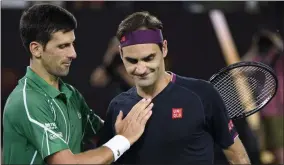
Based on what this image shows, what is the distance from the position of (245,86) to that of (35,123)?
4.32ft

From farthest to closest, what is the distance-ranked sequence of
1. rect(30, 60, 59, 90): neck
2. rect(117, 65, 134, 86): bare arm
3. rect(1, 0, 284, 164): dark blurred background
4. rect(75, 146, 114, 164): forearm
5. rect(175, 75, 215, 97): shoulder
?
1. rect(1, 0, 284, 164): dark blurred background
2. rect(117, 65, 134, 86): bare arm
3. rect(30, 60, 59, 90): neck
4. rect(175, 75, 215, 97): shoulder
5. rect(75, 146, 114, 164): forearm

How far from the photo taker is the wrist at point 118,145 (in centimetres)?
286

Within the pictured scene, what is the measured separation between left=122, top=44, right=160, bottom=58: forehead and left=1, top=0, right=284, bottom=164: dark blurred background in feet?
8.34

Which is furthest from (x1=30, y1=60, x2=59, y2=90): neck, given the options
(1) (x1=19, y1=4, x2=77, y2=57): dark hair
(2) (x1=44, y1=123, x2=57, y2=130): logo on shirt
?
(2) (x1=44, y1=123, x2=57, y2=130): logo on shirt

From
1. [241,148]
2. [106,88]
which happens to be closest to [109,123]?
[241,148]

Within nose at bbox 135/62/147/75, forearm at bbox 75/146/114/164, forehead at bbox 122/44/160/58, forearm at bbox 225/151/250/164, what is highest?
forehead at bbox 122/44/160/58

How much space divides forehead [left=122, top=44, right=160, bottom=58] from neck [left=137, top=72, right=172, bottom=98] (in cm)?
16

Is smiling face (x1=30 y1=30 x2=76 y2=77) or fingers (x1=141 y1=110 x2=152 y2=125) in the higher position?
smiling face (x1=30 y1=30 x2=76 y2=77)

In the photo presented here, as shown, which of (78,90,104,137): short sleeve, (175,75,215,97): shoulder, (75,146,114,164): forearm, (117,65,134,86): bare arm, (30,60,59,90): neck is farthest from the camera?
(117,65,134,86): bare arm

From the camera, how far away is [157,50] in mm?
2936

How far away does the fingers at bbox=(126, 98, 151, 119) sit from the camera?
2.92m

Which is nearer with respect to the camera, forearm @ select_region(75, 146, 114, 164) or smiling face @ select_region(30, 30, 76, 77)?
forearm @ select_region(75, 146, 114, 164)

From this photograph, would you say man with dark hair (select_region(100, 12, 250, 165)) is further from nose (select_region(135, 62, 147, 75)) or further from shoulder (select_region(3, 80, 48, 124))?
shoulder (select_region(3, 80, 48, 124))

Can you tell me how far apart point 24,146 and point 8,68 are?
2770mm
